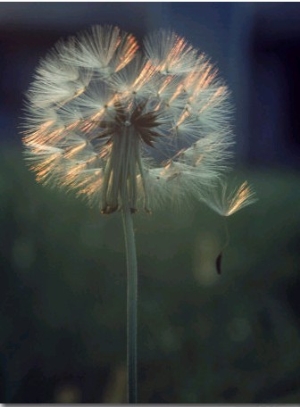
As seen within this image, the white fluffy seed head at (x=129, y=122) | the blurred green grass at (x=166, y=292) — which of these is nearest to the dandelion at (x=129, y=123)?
the white fluffy seed head at (x=129, y=122)

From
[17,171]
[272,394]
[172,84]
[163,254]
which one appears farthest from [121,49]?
[272,394]

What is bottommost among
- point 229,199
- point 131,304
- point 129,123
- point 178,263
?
point 131,304

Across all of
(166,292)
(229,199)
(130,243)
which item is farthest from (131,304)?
(229,199)

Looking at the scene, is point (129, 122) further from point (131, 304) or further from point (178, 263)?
point (131, 304)

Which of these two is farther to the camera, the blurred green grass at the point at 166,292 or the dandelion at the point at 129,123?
the blurred green grass at the point at 166,292

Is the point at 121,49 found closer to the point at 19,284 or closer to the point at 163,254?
the point at 163,254

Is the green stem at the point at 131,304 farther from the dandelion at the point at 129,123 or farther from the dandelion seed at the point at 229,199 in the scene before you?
the dandelion seed at the point at 229,199
